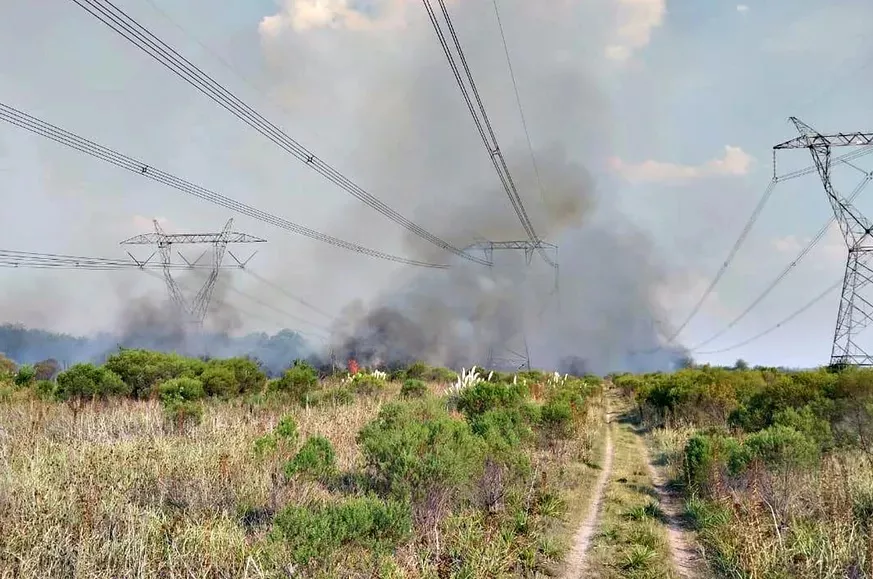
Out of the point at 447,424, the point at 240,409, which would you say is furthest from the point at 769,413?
the point at 240,409

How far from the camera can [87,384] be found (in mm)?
25266

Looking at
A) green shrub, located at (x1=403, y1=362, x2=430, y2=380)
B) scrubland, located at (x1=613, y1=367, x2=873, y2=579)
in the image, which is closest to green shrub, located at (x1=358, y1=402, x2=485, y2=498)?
scrubland, located at (x1=613, y1=367, x2=873, y2=579)

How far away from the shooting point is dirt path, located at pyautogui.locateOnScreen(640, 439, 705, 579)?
8969 millimetres

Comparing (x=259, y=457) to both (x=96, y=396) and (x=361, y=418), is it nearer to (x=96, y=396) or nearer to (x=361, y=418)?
(x=361, y=418)

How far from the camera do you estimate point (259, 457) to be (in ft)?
38.6

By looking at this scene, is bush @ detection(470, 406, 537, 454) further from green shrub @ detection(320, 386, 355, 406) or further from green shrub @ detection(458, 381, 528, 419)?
green shrub @ detection(320, 386, 355, 406)

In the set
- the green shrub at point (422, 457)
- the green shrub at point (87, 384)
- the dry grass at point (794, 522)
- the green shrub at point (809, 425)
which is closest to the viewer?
the dry grass at point (794, 522)

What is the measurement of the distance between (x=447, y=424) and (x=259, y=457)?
3989 millimetres

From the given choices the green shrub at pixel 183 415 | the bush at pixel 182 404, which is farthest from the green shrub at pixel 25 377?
the green shrub at pixel 183 415

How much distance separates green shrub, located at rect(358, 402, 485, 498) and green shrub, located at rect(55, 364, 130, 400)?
60.8ft

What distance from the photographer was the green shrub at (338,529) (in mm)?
6719

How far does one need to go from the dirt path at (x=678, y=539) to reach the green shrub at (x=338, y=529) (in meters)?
4.62

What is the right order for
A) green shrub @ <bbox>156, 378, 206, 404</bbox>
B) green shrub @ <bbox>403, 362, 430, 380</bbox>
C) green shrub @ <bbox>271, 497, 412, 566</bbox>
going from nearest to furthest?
green shrub @ <bbox>271, 497, 412, 566</bbox>, green shrub @ <bbox>156, 378, 206, 404</bbox>, green shrub @ <bbox>403, 362, 430, 380</bbox>

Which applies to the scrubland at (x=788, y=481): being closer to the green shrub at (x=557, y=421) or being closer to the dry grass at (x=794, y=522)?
the dry grass at (x=794, y=522)
